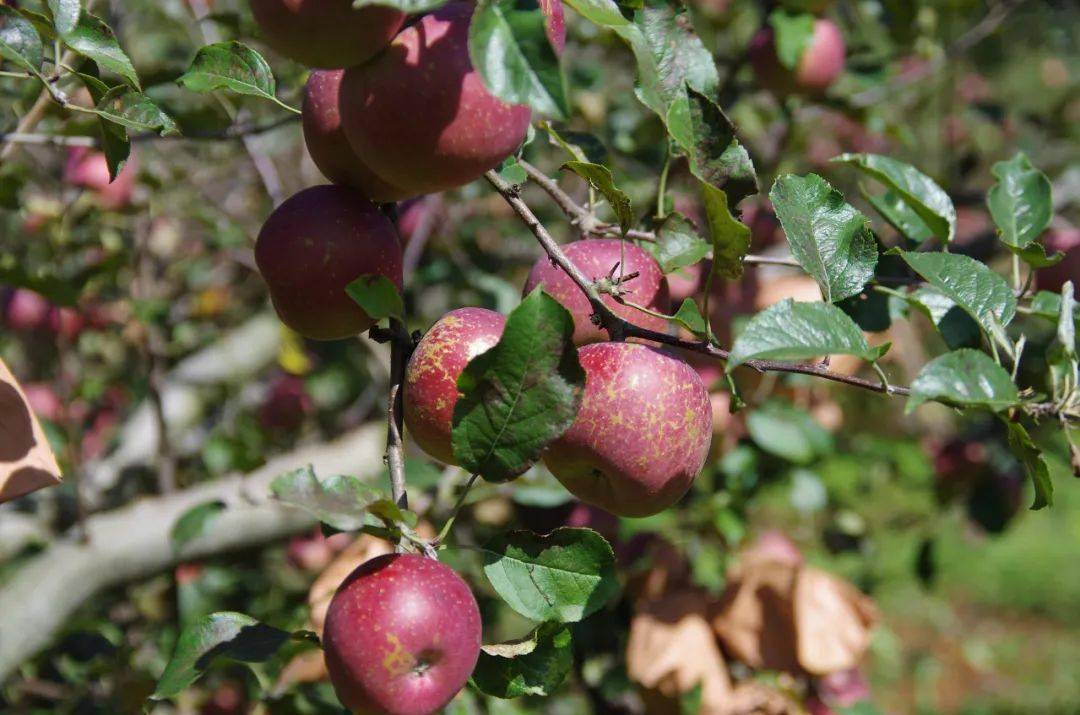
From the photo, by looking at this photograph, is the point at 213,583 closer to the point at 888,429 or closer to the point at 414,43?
the point at 414,43

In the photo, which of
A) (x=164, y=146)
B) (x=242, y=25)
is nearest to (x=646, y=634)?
(x=242, y=25)

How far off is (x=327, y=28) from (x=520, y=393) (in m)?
0.25

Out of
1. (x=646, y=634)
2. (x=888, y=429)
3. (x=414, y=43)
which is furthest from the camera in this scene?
(x=888, y=429)

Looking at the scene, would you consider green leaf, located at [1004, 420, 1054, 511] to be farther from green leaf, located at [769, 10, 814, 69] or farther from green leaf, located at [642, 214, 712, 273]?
green leaf, located at [769, 10, 814, 69]

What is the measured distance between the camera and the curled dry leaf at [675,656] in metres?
1.29

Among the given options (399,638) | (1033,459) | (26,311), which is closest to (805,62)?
(1033,459)

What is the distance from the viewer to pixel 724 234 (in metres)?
0.67

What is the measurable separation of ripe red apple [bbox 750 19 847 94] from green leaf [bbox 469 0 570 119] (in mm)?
1030

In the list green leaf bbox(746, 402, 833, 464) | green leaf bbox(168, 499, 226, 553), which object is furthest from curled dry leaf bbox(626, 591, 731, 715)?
green leaf bbox(168, 499, 226, 553)

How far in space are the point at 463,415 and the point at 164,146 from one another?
6.45ft

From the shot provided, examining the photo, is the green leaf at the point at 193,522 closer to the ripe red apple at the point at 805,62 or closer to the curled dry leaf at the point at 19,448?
the curled dry leaf at the point at 19,448

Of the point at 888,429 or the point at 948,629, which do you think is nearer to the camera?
the point at 888,429

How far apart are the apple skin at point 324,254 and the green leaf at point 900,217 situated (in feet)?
1.62

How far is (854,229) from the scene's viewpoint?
2.41ft
